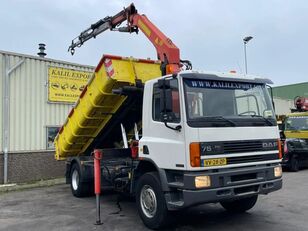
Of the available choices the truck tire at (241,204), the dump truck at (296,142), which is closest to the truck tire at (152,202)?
the truck tire at (241,204)

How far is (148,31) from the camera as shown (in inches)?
349

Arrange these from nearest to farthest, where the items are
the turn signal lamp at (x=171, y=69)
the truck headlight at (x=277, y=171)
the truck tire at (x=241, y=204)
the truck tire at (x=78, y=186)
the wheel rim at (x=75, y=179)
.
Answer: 1. the truck headlight at (x=277, y=171)
2. the turn signal lamp at (x=171, y=69)
3. the truck tire at (x=241, y=204)
4. the truck tire at (x=78, y=186)
5. the wheel rim at (x=75, y=179)

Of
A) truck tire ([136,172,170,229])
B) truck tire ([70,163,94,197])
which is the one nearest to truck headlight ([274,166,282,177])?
truck tire ([136,172,170,229])

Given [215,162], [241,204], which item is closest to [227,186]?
[215,162]

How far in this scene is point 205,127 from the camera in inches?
236

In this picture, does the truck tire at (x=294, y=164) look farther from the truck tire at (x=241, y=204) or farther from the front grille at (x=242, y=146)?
the front grille at (x=242, y=146)

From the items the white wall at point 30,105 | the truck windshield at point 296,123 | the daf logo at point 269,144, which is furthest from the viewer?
the truck windshield at point 296,123

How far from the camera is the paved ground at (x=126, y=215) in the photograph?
6.88m

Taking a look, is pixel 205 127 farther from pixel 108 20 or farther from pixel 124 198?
pixel 108 20

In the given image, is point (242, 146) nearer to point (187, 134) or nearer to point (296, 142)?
point (187, 134)

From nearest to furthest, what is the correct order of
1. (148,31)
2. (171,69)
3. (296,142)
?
(171,69) → (148,31) → (296,142)

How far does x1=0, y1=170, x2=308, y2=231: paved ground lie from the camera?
6.88 meters

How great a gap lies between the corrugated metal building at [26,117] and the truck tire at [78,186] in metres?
4.00

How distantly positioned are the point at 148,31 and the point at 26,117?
701cm
